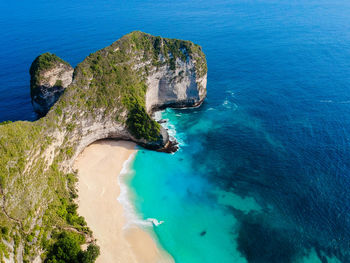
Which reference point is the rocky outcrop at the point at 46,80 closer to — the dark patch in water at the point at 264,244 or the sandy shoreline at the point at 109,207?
the sandy shoreline at the point at 109,207

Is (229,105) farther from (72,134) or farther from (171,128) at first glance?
(72,134)

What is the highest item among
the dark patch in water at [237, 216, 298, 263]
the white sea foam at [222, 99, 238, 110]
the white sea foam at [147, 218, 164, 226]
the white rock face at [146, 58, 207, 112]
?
the white rock face at [146, 58, 207, 112]

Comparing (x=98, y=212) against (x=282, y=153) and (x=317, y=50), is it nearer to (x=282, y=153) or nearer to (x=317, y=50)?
(x=282, y=153)

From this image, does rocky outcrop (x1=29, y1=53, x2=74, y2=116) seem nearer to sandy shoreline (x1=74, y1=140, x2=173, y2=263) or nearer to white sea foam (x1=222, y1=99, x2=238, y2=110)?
sandy shoreline (x1=74, y1=140, x2=173, y2=263)

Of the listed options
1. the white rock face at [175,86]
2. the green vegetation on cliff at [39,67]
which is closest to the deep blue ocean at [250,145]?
the white rock face at [175,86]

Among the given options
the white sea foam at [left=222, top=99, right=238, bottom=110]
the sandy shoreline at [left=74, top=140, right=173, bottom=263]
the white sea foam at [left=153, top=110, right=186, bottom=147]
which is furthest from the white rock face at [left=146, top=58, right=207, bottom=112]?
the sandy shoreline at [left=74, top=140, right=173, bottom=263]

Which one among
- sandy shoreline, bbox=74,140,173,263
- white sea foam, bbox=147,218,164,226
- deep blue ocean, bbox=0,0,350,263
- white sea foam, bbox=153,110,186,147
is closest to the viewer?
sandy shoreline, bbox=74,140,173,263
